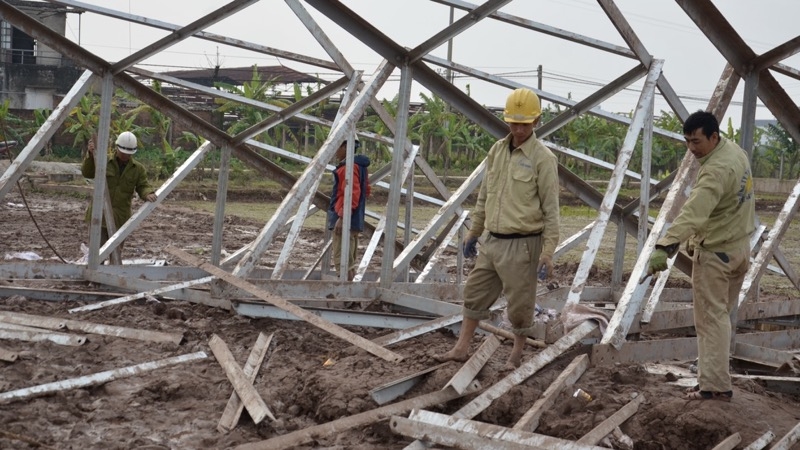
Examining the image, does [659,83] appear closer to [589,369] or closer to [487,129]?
[487,129]

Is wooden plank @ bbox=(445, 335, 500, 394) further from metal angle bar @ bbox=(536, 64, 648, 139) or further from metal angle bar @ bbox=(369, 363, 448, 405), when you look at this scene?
metal angle bar @ bbox=(536, 64, 648, 139)

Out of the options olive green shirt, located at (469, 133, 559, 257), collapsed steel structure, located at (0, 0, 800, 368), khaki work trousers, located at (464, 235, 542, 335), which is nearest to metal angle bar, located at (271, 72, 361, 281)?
collapsed steel structure, located at (0, 0, 800, 368)

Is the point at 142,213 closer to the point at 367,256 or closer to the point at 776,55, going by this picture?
the point at 367,256

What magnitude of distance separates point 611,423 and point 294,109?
602cm

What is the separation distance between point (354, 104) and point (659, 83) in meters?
2.49

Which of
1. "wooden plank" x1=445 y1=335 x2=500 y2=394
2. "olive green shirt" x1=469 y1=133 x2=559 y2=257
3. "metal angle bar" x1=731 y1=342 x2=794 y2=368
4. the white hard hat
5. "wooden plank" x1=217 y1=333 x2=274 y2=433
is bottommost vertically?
"wooden plank" x1=217 y1=333 x2=274 y2=433

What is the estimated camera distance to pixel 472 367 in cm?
594

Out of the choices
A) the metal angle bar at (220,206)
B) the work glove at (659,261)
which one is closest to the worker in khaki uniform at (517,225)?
the work glove at (659,261)

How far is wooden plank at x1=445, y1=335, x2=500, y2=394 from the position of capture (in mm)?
5656

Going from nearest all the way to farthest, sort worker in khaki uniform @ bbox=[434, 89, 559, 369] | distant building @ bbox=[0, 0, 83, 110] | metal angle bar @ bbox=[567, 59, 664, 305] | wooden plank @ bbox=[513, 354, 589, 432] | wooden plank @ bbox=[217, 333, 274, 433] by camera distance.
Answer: wooden plank @ bbox=[513, 354, 589, 432] < wooden plank @ bbox=[217, 333, 274, 433] < worker in khaki uniform @ bbox=[434, 89, 559, 369] < metal angle bar @ bbox=[567, 59, 664, 305] < distant building @ bbox=[0, 0, 83, 110]

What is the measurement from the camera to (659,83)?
8375 mm

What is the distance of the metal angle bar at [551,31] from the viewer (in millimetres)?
8188

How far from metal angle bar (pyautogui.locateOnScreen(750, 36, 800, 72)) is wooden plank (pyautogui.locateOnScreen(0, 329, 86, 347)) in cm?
495

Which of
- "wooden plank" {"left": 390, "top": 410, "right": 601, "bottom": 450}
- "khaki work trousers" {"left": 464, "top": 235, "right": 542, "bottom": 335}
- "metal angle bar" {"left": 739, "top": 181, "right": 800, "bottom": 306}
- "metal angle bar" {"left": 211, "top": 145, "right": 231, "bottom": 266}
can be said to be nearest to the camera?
"wooden plank" {"left": 390, "top": 410, "right": 601, "bottom": 450}
